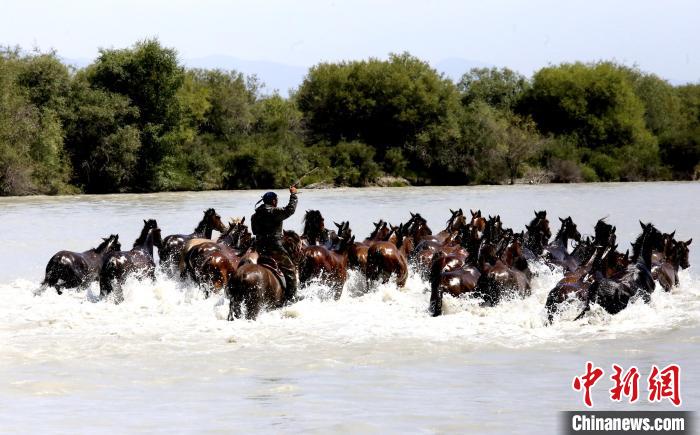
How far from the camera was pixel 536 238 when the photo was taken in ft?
61.7

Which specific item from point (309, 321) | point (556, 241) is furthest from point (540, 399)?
point (556, 241)

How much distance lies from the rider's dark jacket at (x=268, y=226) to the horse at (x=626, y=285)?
3.90m

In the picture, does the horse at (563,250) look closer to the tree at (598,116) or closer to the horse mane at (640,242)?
the horse mane at (640,242)

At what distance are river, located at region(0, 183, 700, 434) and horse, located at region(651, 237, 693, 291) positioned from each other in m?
0.26

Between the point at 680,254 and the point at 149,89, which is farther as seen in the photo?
the point at 149,89

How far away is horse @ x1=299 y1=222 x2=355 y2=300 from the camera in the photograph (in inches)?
629

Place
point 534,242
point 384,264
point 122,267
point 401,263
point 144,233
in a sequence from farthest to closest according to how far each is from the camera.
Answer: point 534,242, point 144,233, point 401,263, point 384,264, point 122,267

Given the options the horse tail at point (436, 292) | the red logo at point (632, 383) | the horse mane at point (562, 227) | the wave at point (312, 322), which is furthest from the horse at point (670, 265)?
the red logo at point (632, 383)

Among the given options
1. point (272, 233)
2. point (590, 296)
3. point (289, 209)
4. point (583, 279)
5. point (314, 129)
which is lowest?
point (590, 296)

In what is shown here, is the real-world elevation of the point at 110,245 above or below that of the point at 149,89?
below

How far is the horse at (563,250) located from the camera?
57.4 ft

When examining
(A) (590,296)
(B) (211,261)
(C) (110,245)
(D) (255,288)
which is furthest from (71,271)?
(A) (590,296)

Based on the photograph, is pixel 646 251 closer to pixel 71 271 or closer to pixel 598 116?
pixel 71 271

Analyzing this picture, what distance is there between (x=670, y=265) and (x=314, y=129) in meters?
59.2
